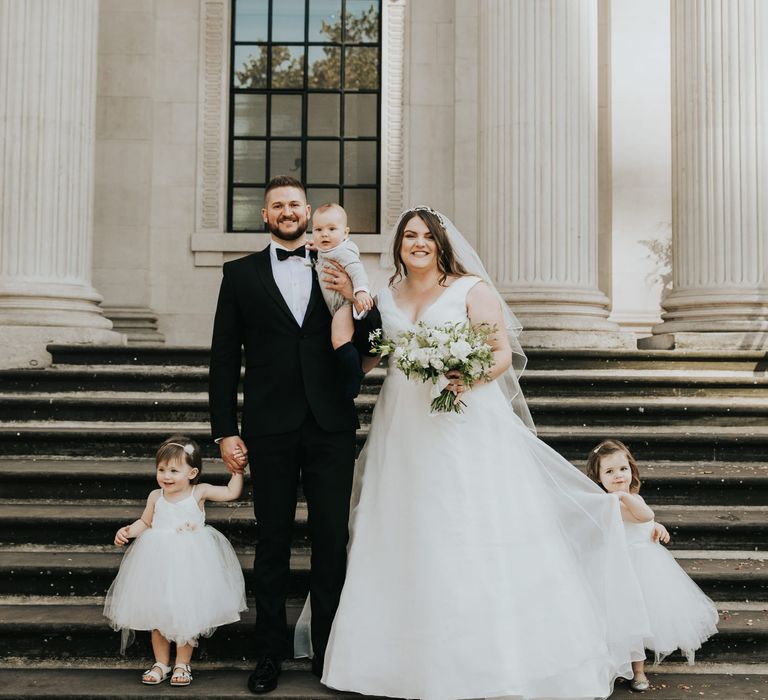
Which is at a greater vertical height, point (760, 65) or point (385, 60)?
point (385, 60)

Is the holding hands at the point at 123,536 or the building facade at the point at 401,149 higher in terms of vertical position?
the building facade at the point at 401,149

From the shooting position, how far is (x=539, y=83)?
27.8 ft

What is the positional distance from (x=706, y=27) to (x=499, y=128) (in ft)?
7.40

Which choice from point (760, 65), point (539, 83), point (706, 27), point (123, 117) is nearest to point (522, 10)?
point (539, 83)

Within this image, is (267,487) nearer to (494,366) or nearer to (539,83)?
(494,366)

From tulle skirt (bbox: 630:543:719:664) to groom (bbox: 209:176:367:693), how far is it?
151cm

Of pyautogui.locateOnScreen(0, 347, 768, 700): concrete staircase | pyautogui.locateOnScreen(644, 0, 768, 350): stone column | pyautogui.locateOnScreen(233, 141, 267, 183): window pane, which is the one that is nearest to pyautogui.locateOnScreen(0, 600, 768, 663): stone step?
pyautogui.locateOnScreen(0, 347, 768, 700): concrete staircase

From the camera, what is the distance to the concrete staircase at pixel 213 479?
14.7 feet

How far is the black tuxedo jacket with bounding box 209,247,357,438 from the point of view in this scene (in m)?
4.15

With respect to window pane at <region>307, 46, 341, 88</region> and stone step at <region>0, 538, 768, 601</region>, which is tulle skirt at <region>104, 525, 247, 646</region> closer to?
stone step at <region>0, 538, 768, 601</region>

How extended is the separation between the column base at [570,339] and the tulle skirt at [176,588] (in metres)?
4.65

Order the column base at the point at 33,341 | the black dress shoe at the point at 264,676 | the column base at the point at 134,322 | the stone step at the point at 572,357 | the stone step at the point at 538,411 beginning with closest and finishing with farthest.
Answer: the black dress shoe at the point at 264,676
the stone step at the point at 538,411
the column base at the point at 33,341
the stone step at the point at 572,357
the column base at the point at 134,322

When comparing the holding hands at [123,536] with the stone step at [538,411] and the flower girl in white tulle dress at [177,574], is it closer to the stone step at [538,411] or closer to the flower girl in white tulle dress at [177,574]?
the flower girl in white tulle dress at [177,574]

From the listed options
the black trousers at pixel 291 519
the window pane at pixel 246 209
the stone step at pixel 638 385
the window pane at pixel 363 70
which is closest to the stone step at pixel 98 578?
the black trousers at pixel 291 519
